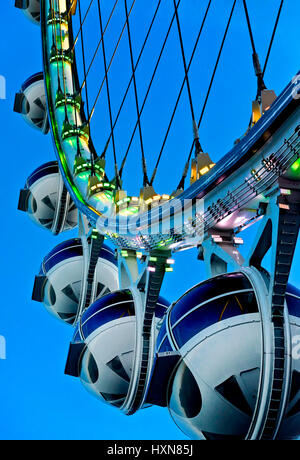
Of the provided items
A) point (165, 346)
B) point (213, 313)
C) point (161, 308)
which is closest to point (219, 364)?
point (213, 313)

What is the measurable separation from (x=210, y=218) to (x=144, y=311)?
2.94m

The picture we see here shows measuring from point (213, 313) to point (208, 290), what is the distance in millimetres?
446

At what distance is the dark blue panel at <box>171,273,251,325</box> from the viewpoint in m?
9.24

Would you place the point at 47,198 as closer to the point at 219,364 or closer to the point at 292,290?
the point at 292,290

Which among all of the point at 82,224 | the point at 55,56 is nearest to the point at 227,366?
the point at 82,224

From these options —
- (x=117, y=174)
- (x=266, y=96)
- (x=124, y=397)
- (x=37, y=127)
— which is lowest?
(x=124, y=397)

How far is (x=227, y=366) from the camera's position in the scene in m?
8.59

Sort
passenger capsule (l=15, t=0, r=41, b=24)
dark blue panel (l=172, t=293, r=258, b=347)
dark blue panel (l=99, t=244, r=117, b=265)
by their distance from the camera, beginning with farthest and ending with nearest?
passenger capsule (l=15, t=0, r=41, b=24) → dark blue panel (l=99, t=244, r=117, b=265) → dark blue panel (l=172, t=293, r=258, b=347)

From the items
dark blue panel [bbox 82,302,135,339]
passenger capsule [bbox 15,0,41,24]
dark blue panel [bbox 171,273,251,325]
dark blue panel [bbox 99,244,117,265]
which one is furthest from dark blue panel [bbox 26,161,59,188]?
dark blue panel [bbox 171,273,251,325]

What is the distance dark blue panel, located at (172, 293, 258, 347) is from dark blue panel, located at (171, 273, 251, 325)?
0.14 metres

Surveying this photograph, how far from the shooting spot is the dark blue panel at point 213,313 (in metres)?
8.88

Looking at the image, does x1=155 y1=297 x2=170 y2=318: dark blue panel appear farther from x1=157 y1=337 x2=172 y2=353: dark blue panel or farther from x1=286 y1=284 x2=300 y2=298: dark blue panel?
x1=286 y1=284 x2=300 y2=298: dark blue panel

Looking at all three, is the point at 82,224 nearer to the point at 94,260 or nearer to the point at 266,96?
the point at 94,260

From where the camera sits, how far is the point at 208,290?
9.39m
